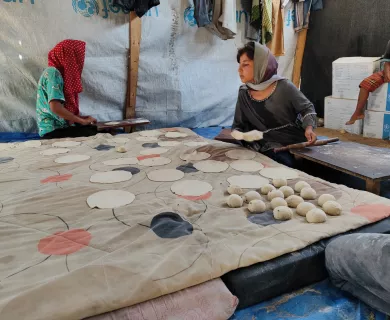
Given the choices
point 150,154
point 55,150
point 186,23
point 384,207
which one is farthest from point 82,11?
point 384,207

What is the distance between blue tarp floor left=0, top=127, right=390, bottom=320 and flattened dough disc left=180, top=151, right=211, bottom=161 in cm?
119

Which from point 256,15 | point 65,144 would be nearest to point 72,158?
point 65,144

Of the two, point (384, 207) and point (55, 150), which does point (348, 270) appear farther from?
point (55, 150)

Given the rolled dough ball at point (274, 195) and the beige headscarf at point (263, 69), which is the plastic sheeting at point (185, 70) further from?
the rolled dough ball at point (274, 195)

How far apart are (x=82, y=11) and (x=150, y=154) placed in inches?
84.2

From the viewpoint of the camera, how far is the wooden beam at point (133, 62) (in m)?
3.66

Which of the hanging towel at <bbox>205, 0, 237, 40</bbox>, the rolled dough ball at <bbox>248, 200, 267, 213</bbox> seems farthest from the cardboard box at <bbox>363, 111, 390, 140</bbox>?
the rolled dough ball at <bbox>248, 200, 267, 213</bbox>

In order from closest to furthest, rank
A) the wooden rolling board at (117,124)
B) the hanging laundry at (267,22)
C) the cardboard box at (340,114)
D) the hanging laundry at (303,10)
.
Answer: the wooden rolling board at (117,124)
the cardboard box at (340,114)
the hanging laundry at (267,22)
the hanging laundry at (303,10)

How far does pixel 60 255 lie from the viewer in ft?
3.49

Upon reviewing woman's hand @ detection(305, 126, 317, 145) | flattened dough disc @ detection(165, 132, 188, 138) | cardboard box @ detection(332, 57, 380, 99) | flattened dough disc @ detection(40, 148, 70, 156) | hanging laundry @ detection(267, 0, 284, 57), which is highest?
hanging laundry @ detection(267, 0, 284, 57)

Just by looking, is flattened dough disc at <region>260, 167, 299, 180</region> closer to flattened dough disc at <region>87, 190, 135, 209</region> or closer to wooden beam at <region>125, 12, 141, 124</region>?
flattened dough disc at <region>87, 190, 135, 209</region>

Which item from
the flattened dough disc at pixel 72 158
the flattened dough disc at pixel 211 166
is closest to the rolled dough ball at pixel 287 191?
the flattened dough disc at pixel 211 166

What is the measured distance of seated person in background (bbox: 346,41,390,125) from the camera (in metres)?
3.47

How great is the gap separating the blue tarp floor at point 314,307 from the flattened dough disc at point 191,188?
0.64m
